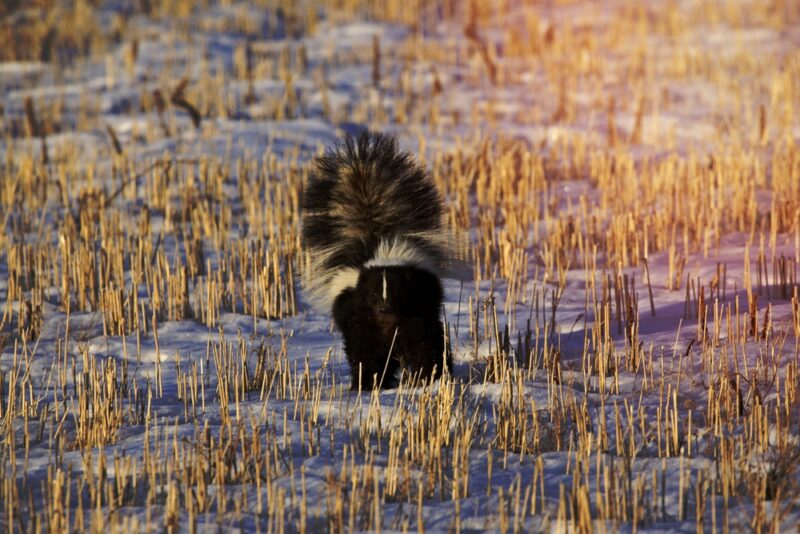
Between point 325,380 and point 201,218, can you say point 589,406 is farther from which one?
point 201,218

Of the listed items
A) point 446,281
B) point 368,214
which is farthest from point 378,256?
point 446,281

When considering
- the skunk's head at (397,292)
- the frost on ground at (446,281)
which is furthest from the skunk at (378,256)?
the frost on ground at (446,281)

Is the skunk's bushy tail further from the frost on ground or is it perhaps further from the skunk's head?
the frost on ground

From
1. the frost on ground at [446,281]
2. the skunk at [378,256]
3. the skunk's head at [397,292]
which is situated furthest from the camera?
the skunk at [378,256]

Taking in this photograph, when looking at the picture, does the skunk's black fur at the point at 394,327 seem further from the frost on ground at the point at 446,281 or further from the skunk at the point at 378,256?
the frost on ground at the point at 446,281

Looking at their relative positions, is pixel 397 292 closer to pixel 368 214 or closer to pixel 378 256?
pixel 378 256

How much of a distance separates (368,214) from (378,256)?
288 millimetres

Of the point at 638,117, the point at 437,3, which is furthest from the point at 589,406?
the point at 437,3

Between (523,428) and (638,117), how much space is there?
9.75 metres

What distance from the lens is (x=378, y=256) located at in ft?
22.5

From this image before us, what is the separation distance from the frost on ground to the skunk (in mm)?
287

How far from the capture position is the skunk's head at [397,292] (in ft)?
21.1

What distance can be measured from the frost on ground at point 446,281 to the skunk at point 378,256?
0.94 feet

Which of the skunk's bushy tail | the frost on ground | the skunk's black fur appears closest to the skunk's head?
the skunk's black fur
